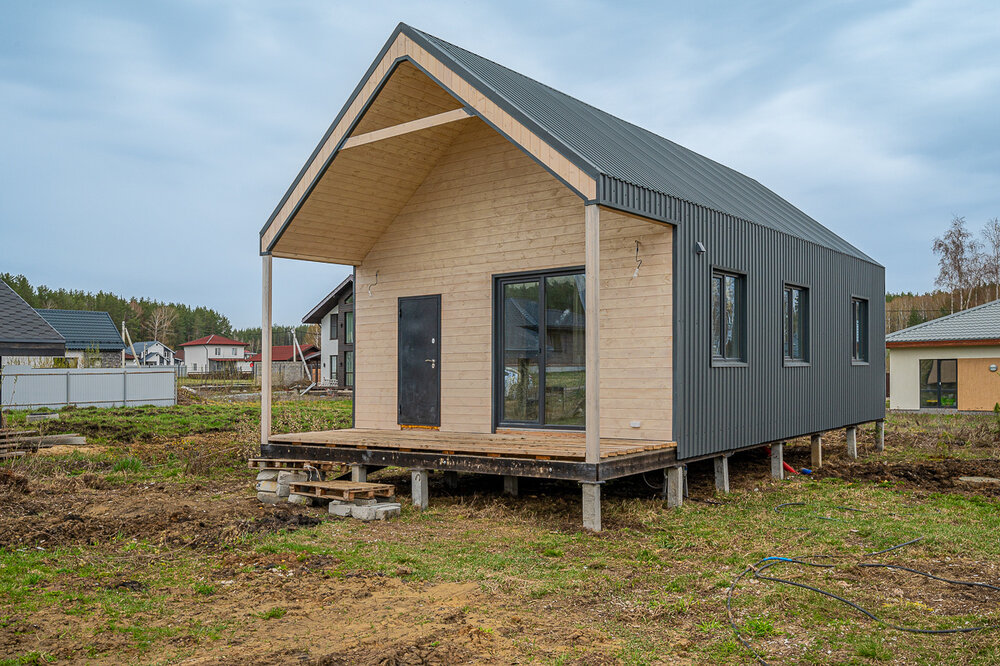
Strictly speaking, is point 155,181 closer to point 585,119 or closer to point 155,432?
point 155,432

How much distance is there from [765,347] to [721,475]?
1.95 m

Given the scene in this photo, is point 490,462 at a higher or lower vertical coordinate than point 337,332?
lower

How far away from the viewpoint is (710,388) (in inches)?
372

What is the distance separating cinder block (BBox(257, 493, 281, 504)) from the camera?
9.39 m

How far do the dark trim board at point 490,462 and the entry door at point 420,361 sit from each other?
1.87 meters

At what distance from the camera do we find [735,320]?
1027 cm

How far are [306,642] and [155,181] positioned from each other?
124ft

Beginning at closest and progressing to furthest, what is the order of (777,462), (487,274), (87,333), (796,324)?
(487,274) < (777,462) < (796,324) < (87,333)

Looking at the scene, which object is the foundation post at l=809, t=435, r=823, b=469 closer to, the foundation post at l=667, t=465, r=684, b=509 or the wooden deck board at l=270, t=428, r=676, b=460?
the foundation post at l=667, t=465, r=684, b=509

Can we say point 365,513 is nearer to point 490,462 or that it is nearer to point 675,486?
point 490,462

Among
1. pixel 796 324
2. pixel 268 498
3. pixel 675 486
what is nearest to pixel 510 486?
pixel 675 486

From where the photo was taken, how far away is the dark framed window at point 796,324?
11.8 m

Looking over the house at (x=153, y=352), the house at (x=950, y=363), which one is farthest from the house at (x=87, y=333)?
the house at (x=950, y=363)

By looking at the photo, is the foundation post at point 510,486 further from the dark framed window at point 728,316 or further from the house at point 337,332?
the house at point 337,332
